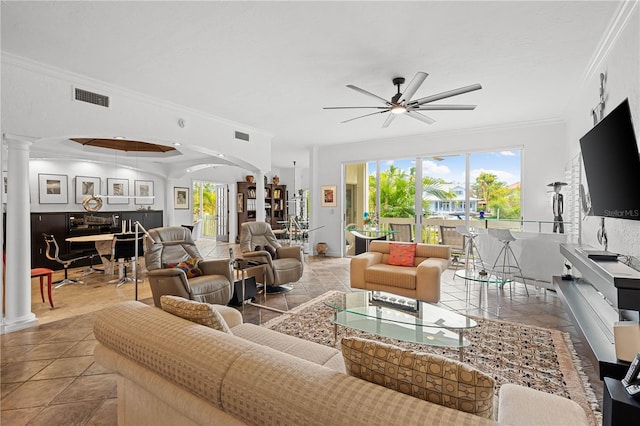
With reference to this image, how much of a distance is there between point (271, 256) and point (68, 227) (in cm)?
502

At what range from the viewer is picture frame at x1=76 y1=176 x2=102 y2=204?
23.5 feet

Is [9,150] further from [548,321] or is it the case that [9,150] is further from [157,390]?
[548,321]

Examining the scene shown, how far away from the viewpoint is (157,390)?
4.54 feet

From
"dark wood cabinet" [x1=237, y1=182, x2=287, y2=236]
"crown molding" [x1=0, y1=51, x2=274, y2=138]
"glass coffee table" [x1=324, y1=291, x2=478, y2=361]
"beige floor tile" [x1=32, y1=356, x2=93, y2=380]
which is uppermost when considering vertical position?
"crown molding" [x1=0, y1=51, x2=274, y2=138]

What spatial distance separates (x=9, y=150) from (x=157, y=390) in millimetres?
3475

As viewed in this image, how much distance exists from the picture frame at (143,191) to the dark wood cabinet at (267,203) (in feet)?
9.25

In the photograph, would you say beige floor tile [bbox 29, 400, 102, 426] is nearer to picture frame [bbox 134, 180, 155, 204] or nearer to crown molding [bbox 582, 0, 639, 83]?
crown molding [bbox 582, 0, 639, 83]

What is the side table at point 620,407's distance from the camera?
3.47 ft

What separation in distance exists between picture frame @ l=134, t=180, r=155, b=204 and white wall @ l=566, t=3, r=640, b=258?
342 inches

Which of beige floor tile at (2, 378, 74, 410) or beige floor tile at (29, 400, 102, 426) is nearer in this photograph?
beige floor tile at (29, 400, 102, 426)

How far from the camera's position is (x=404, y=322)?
96.3 inches

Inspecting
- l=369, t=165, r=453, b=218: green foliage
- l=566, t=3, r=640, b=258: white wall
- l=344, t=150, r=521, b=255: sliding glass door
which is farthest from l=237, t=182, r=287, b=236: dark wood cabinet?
l=566, t=3, r=640, b=258: white wall

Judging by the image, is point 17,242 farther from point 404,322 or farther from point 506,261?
point 506,261

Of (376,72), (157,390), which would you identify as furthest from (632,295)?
(376,72)
